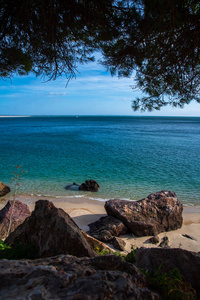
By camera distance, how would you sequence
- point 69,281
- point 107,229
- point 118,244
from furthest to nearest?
point 107,229
point 118,244
point 69,281

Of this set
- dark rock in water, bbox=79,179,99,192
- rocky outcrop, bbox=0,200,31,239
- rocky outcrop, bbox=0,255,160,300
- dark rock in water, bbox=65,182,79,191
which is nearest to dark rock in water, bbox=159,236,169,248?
rocky outcrop, bbox=0,200,31,239

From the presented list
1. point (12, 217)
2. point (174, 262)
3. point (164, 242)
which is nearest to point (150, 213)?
point (164, 242)

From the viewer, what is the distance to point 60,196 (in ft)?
42.5

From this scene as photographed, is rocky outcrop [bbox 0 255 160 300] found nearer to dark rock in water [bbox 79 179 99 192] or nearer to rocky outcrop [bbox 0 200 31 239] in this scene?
rocky outcrop [bbox 0 200 31 239]

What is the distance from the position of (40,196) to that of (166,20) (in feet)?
37.1

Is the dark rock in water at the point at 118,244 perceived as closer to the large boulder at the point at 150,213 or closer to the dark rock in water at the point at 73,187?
the large boulder at the point at 150,213

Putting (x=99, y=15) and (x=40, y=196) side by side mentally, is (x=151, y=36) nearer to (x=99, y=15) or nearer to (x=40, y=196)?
(x=99, y=15)

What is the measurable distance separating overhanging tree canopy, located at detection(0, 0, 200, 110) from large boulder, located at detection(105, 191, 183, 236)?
3.96 meters

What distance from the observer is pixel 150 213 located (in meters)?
8.08

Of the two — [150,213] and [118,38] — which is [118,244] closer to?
[150,213]

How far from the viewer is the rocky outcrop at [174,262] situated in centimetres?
301

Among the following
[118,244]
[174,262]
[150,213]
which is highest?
[174,262]

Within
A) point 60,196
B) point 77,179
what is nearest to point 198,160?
point 77,179

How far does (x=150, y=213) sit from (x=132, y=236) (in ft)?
3.56
